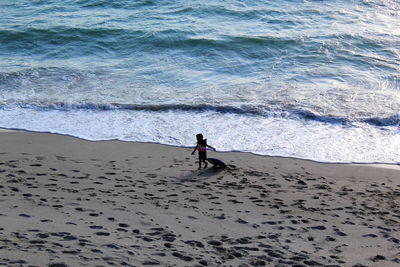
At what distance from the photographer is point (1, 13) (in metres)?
24.5

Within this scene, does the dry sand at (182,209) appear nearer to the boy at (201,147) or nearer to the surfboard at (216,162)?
the surfboard at (216,162)

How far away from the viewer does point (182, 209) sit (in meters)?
8.09

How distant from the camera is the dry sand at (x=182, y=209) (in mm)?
6492

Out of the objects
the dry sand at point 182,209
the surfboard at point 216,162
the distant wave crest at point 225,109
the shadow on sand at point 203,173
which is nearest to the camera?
the dry sand at point 182,209

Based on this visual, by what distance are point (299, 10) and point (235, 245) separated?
1826 centimetres

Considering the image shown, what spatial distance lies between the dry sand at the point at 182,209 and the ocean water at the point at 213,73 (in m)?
1.18

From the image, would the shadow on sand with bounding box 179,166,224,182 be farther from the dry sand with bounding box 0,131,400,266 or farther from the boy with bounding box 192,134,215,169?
the boy with bounding box 192,134,215,169

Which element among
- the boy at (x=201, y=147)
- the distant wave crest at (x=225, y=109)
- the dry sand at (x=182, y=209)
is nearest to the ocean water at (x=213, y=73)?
the distant wave crest at (x=225, y=109)

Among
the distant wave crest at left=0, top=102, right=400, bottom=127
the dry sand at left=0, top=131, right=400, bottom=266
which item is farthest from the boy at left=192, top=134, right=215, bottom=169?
the distant wave crest at left=0, top=102, right=400, bottom=127

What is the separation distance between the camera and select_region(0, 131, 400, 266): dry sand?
649cm

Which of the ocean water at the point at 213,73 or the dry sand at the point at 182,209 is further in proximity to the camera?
the ocean water at the point at 213,73

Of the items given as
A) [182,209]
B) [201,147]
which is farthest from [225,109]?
[182,209]

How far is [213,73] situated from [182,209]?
983 cm

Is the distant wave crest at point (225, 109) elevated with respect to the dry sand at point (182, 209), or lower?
elevated
